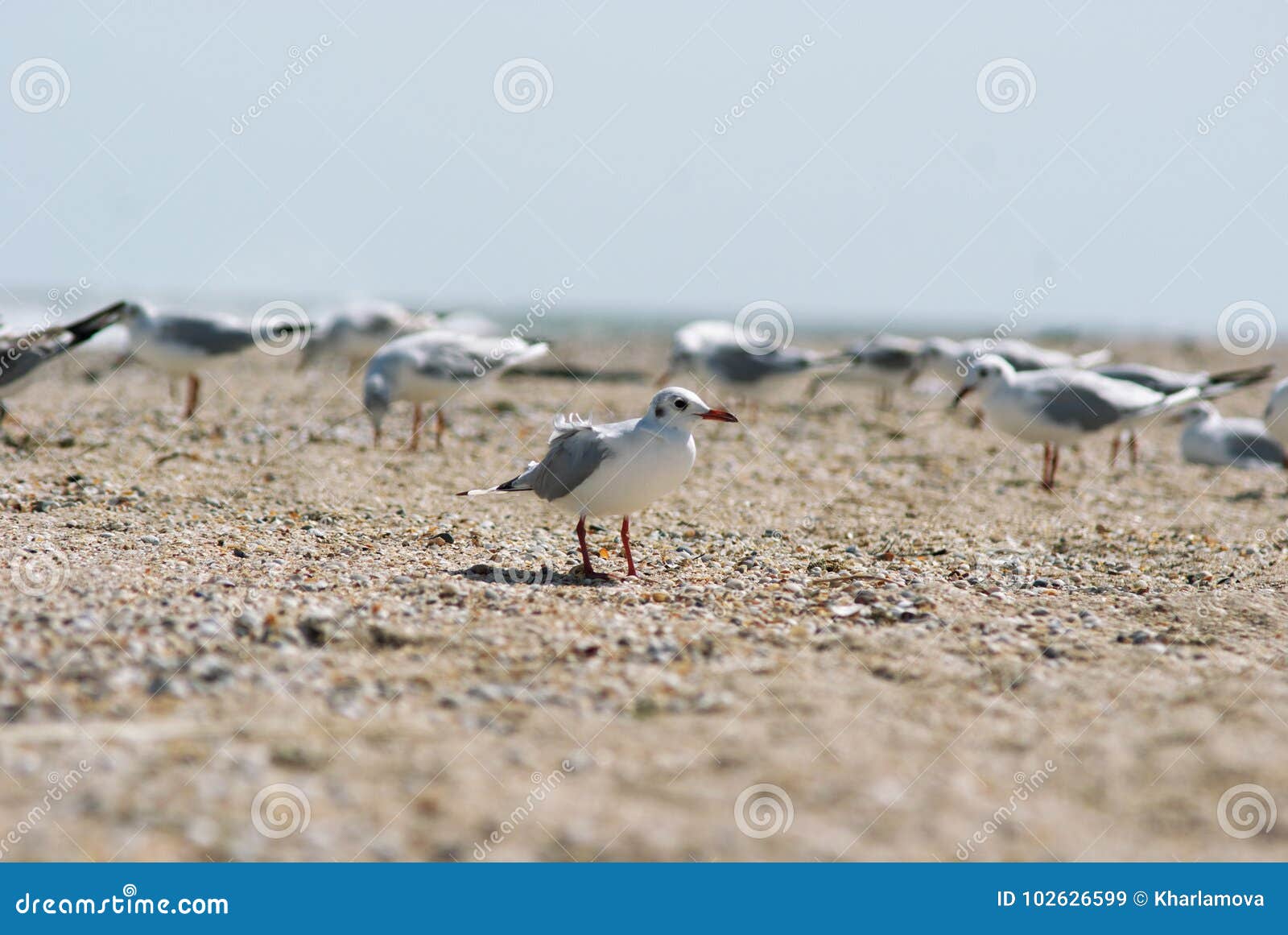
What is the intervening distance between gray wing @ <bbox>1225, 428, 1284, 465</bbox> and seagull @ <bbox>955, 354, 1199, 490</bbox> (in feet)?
5.81

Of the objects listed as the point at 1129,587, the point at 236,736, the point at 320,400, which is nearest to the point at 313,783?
the point at 236,736

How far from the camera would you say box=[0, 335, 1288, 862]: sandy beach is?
11.6 feet

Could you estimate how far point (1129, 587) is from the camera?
6.89 metres

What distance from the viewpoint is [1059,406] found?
10.9 meters

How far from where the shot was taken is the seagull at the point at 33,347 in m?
10.4

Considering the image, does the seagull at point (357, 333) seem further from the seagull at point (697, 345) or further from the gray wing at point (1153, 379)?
the gray wing at point (1153, 379)

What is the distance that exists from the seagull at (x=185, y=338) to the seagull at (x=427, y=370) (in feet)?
7.33
